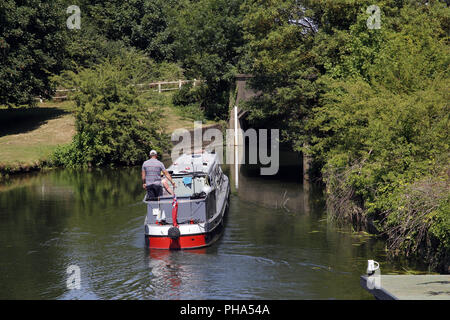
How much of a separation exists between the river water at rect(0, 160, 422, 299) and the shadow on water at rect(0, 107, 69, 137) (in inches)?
794

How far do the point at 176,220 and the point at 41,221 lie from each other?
8.00 metres

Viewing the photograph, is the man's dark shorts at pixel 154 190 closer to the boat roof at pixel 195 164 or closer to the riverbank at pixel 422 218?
the boat roof at pixel 195 164

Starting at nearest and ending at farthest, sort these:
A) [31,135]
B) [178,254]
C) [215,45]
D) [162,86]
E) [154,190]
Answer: [178,254]
[154,190]
[31,135]
[215,45]
[162,86]

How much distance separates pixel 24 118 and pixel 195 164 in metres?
34.0

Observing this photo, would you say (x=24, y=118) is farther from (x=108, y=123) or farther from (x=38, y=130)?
(x=108, y=123)

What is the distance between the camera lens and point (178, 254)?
19.6 metres

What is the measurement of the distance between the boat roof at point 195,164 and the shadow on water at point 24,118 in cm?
2603

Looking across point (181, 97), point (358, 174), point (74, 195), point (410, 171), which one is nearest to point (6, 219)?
point (74, 195)

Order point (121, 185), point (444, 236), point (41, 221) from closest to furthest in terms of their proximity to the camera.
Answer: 1. point (444, 236)
2. point (41, 221)
3. point (121, 185)

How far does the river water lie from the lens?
1636cm

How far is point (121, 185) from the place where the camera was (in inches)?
1387

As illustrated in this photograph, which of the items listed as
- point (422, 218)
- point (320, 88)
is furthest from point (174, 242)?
point (320, 88)

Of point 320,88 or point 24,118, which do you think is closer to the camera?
point 320,88

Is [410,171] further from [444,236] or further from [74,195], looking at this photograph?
[74,195]
